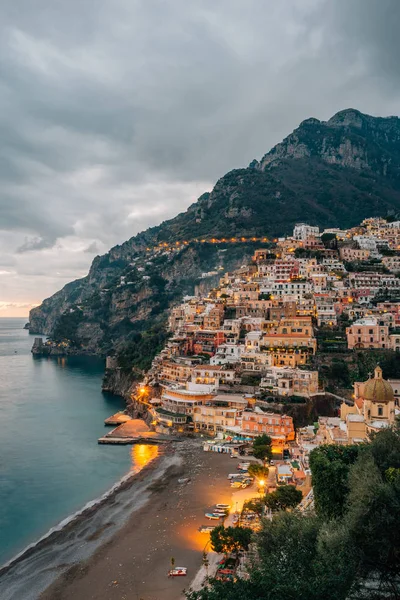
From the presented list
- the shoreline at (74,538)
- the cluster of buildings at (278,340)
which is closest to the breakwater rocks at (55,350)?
the cluster of buildings at (278,340)

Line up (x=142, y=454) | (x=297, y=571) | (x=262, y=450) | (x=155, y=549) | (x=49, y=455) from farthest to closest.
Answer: (x=49, y=455) < (x=142, y=454) < (x=262, y=450) < (x=155, y=549) < (x=297, y=571)

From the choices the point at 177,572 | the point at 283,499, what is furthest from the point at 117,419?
the point at 177,572

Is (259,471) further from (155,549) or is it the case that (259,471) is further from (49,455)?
(49,455)

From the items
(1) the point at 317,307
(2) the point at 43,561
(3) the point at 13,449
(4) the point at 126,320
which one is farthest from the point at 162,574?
(4) the point at 126,320

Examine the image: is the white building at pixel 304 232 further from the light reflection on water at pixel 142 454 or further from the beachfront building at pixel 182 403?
the light reflection on water at pixel 142 454

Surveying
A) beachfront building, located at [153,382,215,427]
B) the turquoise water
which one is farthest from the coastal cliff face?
beachfront building, located at [153,382,215,427]

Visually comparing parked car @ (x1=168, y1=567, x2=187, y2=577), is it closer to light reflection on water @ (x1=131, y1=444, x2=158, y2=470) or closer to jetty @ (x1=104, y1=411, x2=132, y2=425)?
light reflection on water @ (x1=131, y1=444, x2=158, y2=470)
